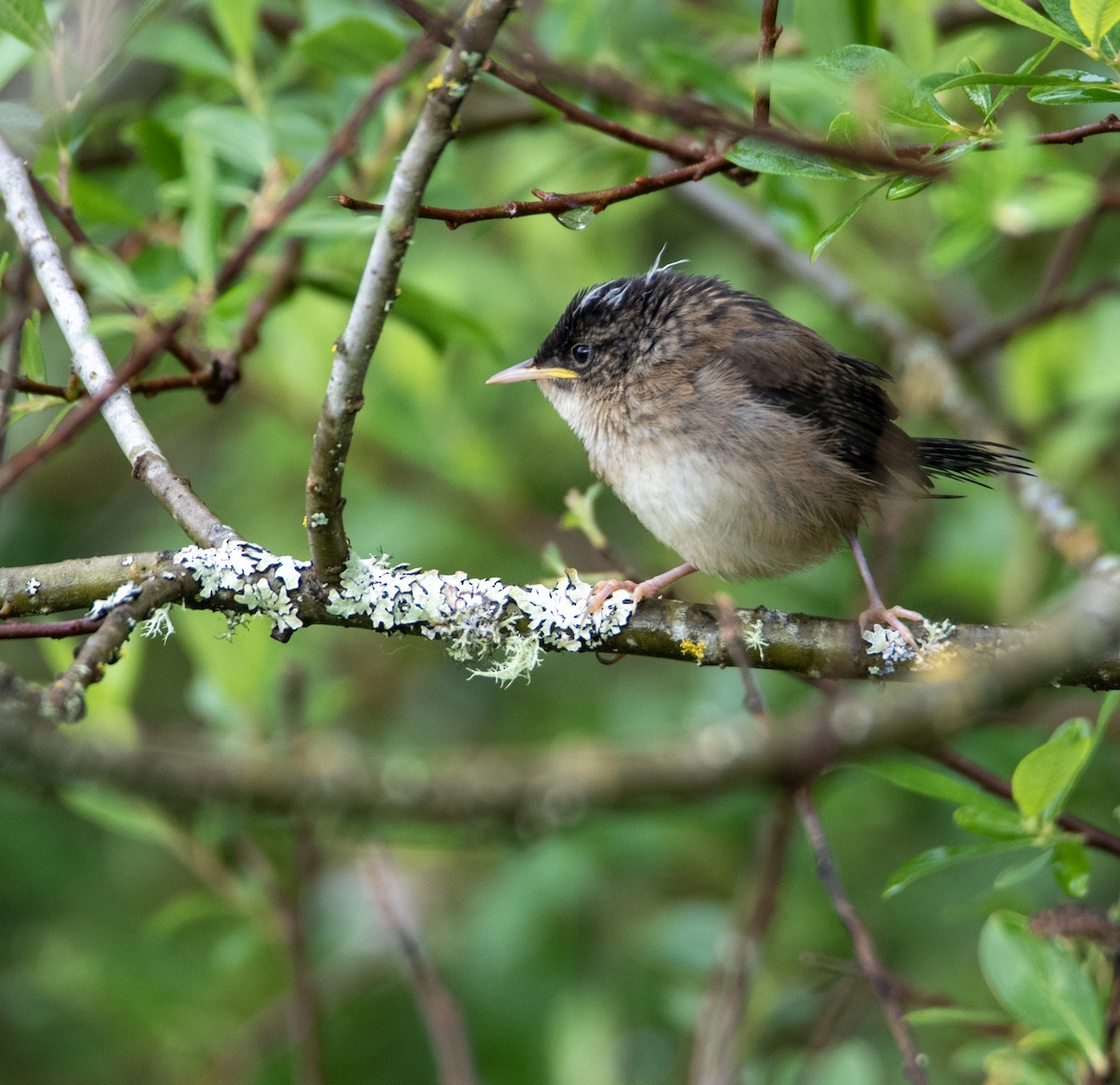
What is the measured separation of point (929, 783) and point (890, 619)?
675 millimetres

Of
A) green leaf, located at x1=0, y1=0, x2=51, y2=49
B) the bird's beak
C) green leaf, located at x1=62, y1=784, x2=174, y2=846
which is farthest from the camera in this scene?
the bird's beak

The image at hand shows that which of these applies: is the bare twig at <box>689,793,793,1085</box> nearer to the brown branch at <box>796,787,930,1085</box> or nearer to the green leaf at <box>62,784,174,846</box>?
the brown branch at <box>796,787,930,1085</box>

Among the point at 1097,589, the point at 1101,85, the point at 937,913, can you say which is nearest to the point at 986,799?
the point at 1097,589

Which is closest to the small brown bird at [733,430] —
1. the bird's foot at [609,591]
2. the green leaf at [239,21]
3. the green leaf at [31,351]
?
the bird's foot at [609,591]

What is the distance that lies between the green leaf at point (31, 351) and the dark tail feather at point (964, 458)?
2.64 metres

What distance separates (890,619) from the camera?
3215 mm

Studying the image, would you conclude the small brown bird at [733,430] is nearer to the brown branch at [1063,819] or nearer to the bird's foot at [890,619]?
the bird's foot at [890,619]

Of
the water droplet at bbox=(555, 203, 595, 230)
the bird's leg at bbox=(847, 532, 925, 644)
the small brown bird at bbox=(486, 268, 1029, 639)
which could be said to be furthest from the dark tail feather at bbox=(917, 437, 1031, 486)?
the water droplet at bbox=(555, 203, 595, 230)

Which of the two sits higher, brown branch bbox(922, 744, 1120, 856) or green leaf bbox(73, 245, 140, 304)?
green leaf bbox(73, 245, 140, 304)

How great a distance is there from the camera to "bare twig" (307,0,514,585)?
2045mm

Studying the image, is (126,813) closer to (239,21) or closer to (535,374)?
(535,374)

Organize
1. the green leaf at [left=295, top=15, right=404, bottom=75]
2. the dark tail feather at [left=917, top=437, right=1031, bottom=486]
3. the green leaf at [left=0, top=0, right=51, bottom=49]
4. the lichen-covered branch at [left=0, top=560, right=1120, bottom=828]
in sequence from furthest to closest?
the dark tail feather at [left=917, top=437, right=1031, bottom=486] → the green leaf at [left=295, top=15, right=404, bottom=75] → the green leaf at [left=0, top=0, right=51, bottom=49] → the lichen-covered branch at [left=0, top=560, right=1120, bottom=828]

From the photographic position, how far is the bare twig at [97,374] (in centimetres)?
266

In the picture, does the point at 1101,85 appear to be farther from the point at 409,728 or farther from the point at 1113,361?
the point at 409,728
